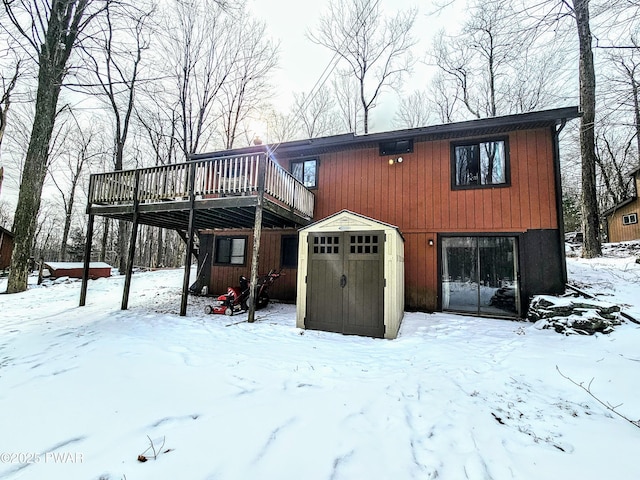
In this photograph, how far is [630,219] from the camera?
14.0m

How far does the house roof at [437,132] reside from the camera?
5.99 meters

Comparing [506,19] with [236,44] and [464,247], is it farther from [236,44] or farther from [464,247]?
[236,44]

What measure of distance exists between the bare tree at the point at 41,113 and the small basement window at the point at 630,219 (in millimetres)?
23760

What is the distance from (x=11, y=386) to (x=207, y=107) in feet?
55.5

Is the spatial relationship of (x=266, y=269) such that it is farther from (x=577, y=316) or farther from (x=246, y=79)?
(x=246, y=79)

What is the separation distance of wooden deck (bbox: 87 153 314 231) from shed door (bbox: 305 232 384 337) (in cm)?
172

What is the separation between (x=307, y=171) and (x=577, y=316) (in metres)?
7.19

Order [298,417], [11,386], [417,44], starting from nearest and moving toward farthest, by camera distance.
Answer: [298,417], [11,386], [417,44]

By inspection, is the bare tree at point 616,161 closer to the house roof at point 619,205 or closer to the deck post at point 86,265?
the house roof at point 619,205

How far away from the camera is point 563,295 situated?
226 inches

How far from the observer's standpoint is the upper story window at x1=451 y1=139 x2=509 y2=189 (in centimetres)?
665

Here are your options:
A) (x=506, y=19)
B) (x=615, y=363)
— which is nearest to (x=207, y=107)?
(x=506, y=19)

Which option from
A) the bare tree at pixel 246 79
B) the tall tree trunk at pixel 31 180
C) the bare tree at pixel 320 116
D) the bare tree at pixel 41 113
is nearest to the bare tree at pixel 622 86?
the bare tree at pixel 41 113

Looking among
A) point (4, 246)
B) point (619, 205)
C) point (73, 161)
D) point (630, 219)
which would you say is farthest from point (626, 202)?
point (73, 161)
